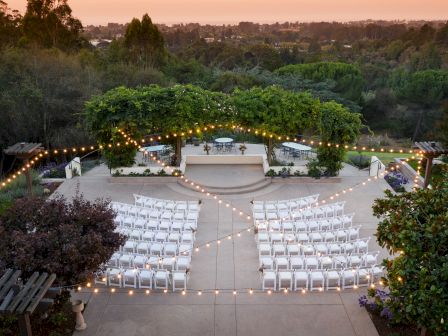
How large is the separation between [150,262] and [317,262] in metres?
4.50

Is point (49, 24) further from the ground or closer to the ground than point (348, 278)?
further from the ground

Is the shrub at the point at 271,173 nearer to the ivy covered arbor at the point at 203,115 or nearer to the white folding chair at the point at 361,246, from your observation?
the ivy covered arbor at the point at 203,115

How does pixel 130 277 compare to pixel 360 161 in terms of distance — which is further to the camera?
pixel 360 161

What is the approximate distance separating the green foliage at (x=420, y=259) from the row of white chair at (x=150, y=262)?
18.9 ft

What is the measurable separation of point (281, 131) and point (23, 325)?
14241 millimetres

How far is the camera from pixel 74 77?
2681 cm

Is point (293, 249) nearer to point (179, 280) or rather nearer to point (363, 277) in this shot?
point (363, 277)

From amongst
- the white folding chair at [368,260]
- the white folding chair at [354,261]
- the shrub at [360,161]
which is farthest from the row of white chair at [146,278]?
the shrub at [360,161]

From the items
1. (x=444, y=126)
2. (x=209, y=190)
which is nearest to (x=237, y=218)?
(x=209, y=190)

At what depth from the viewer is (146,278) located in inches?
448

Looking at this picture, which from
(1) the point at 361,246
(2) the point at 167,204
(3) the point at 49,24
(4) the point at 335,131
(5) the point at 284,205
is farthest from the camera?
(3) the point at 49,24

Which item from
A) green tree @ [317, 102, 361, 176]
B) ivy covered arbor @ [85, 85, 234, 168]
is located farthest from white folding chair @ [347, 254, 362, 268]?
ivy covered arbor @ [85, 85, 234, 168]

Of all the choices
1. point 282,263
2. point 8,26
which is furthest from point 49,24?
point 282,263

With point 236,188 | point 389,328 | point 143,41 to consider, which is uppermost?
point 143,41
